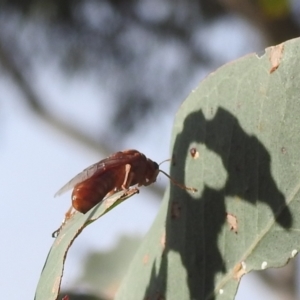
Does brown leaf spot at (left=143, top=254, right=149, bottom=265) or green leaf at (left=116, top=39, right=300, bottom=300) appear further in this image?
brown leaf spot at (left=143, top=254, right=149, bottom=265)

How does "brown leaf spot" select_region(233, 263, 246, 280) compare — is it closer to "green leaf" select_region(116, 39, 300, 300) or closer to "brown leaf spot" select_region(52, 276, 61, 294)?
"green leaf" select_region(116, 39, 300, 300)

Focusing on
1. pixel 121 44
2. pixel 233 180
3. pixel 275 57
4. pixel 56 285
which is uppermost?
pixel 121 44

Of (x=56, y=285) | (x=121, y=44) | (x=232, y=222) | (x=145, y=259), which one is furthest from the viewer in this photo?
(x=121, y=44)

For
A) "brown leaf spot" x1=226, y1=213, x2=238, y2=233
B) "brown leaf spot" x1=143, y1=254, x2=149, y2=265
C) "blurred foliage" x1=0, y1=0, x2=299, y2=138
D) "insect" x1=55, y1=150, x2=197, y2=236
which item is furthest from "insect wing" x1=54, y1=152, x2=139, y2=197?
"blurred foliage" x1=0, y1=0, x2=299, y2=138

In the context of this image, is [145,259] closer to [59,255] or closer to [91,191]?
[91,191]

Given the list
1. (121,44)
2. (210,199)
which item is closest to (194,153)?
(210,199)

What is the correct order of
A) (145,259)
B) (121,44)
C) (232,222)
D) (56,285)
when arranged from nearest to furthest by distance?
(56,285), (232,222), (145,259), (121,44)

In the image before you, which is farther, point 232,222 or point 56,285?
point 232,222
